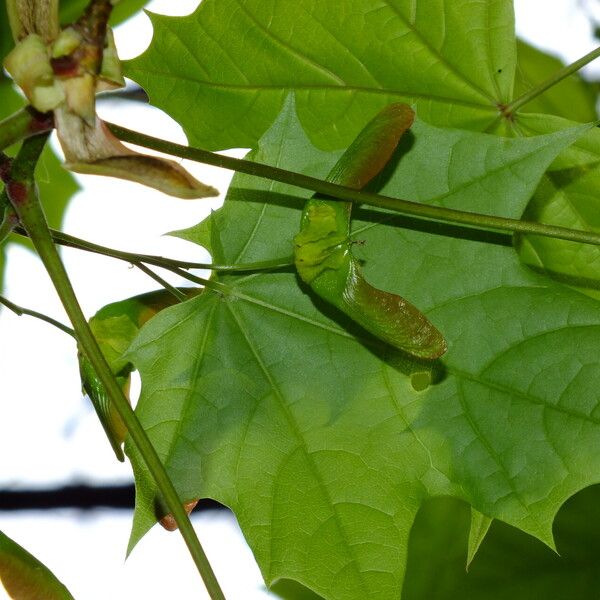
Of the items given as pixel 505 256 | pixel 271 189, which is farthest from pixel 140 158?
pixel 505 256

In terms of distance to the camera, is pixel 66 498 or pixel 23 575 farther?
pixel 66 498

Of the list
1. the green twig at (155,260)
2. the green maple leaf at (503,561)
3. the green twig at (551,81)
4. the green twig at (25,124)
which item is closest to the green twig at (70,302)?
the green twig at (25,124)

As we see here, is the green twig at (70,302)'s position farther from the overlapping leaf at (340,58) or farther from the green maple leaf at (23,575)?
the overlapping leaf at (340,58)

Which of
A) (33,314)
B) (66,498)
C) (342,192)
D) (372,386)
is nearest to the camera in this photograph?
(342,192)

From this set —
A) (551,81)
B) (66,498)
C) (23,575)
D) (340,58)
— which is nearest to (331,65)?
(340,58)

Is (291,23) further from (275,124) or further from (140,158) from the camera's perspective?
(140,158)

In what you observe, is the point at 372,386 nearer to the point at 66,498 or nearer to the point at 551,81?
the point at 551,81

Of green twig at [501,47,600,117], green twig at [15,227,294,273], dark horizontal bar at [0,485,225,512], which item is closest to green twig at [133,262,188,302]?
green twig at [15,227,294,273]
